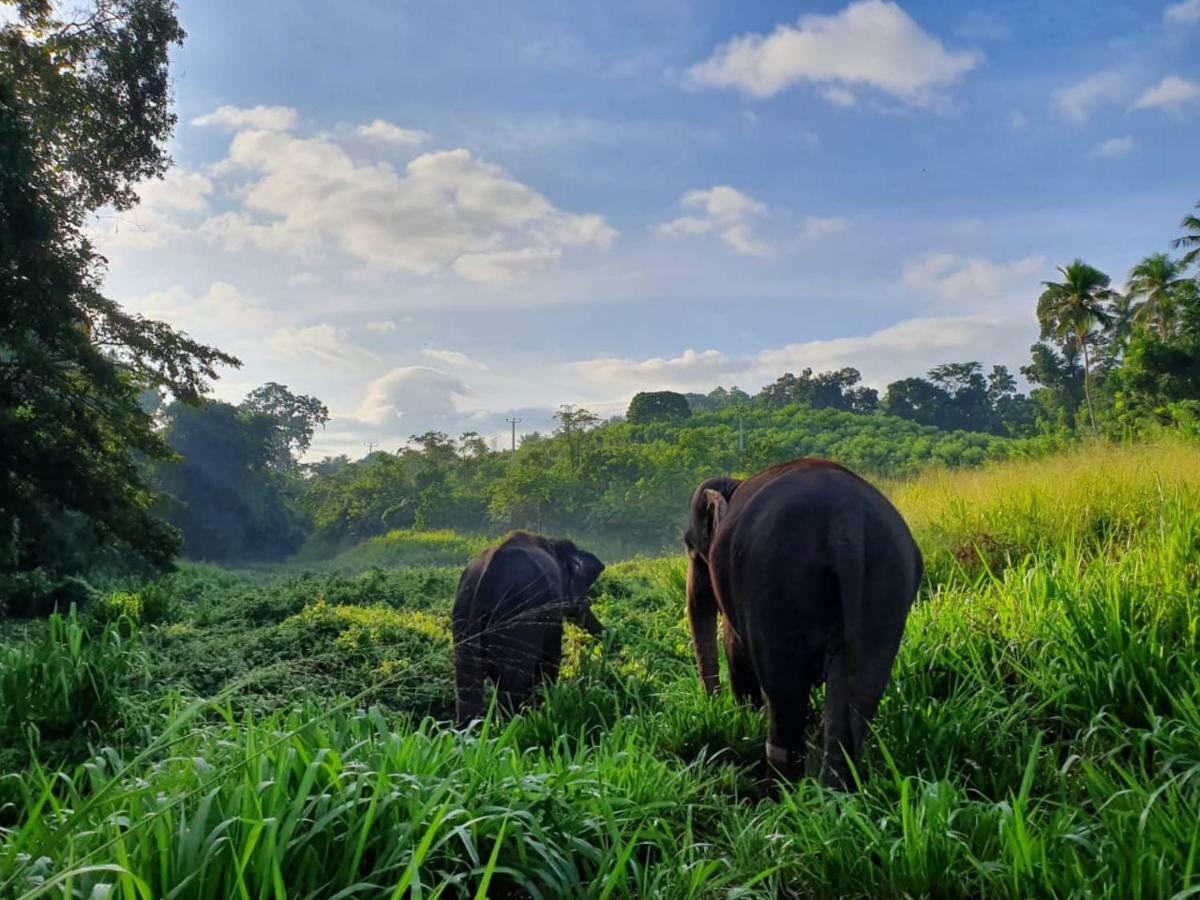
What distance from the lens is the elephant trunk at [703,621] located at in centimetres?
485

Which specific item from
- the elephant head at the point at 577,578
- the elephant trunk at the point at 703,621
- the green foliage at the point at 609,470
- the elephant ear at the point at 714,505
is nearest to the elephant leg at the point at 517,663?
the elephant head at the point at 577,578

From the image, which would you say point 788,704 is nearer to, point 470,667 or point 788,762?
point 788,762

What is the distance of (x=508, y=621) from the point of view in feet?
15.2

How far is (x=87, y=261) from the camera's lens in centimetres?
1230

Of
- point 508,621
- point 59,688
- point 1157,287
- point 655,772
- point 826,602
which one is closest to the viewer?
point 655,772

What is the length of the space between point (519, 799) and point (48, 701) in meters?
2.45

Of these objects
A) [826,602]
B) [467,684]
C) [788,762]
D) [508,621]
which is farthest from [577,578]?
[826,602]

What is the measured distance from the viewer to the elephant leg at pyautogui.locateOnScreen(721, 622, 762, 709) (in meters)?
4.17

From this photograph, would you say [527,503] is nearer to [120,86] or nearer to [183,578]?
[183,578]

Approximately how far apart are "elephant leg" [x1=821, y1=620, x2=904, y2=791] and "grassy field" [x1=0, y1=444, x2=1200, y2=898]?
0.39 ft

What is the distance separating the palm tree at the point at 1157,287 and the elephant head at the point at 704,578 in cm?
3148

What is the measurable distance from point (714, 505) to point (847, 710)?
182 centimetres

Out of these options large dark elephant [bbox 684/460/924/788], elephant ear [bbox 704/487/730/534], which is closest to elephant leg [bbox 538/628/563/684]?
elephant ear [bbox 704/487/730/534]


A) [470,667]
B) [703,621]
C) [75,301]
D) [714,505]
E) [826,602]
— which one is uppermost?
[75,301]
